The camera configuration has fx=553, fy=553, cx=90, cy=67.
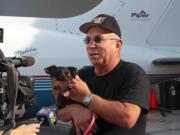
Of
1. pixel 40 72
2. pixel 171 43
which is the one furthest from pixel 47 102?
pixel 171 43

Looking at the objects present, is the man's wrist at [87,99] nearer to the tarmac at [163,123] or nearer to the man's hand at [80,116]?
the man's hand at [80,116]

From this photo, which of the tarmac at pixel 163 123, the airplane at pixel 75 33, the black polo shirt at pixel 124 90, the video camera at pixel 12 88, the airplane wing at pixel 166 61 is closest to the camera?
the video camera at pixel 12 88

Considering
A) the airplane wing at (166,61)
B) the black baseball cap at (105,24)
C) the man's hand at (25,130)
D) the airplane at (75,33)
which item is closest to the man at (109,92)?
the black baseball cap at (105,24)

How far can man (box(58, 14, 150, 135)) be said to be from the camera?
2629 mm

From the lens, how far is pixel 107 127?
2.76m

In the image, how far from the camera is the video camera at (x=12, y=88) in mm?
2455

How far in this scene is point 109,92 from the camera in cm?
281

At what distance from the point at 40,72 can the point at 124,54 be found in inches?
56.3

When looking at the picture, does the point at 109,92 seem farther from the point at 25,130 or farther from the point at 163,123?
the point at 163,123

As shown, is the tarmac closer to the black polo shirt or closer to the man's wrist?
the black polo shirt

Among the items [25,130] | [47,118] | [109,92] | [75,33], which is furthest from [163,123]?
[25,130]

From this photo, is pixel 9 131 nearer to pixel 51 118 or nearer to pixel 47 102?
pixel 51 118

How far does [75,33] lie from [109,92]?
5.74 meters

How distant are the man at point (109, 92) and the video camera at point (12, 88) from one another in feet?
0.70
